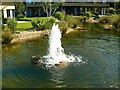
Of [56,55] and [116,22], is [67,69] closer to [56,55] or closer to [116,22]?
[56,55]

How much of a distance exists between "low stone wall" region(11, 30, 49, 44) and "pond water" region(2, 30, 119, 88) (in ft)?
12.1

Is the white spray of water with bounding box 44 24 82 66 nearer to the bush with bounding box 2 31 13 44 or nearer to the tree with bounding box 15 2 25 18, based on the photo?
the bush with bounding box 2 31 13 44

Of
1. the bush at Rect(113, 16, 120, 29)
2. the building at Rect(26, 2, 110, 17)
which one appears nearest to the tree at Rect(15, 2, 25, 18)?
the building at Rect(26, 2, 110, 17)

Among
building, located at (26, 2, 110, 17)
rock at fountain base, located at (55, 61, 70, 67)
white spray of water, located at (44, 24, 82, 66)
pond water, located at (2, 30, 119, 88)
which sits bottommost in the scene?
pond water, located at (2, 30, 119, 88)

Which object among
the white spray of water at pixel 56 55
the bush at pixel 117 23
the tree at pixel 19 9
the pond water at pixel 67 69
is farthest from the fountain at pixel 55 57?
the tree at pixel 19 9

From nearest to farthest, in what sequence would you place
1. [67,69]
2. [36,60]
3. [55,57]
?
[67,69] < [36,60] < [55,57]

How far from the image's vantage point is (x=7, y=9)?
61.0 meters

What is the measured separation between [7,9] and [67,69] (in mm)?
38396

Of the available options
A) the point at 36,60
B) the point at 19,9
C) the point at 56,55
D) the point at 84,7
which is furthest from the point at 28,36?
the point at 84,7

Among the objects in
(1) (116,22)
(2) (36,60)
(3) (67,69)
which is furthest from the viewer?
(1) (116,22)

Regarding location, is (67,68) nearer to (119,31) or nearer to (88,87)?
(88,87)

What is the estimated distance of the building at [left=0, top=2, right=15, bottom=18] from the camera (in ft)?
197

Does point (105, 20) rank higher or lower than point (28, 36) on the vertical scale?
higher

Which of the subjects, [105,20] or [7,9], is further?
[7,9]
